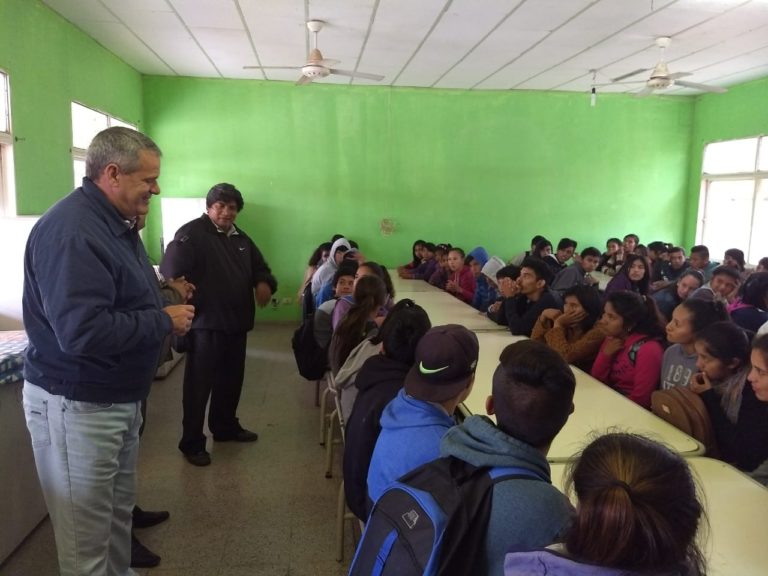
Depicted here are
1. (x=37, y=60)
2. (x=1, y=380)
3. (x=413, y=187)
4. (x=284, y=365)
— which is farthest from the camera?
(x=413, y=187)

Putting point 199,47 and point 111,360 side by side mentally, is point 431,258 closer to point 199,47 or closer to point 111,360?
point 199,47

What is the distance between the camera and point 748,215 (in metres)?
7.00

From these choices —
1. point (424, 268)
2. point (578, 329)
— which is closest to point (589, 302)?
point (578, 329)

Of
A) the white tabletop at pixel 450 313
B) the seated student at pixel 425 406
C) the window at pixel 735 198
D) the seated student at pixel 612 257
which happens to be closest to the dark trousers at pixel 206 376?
the white tabletop at pixel 450 313

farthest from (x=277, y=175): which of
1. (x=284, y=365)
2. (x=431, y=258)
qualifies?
(x=284, y=365)

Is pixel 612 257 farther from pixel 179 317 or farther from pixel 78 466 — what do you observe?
pixel 78 466

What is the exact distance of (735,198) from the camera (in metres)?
7.25

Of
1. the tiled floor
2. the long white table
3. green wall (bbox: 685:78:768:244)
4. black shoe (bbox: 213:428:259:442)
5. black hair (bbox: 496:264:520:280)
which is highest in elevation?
green wall (bbox: 685:78:768:244)

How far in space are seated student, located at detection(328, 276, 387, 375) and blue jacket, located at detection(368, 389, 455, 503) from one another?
1.10m

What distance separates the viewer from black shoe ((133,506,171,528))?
8.27ft

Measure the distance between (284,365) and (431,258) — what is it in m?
2.51

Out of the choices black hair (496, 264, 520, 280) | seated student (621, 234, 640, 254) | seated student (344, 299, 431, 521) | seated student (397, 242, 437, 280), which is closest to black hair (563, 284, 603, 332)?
black hair (496, 264, 520, 280)

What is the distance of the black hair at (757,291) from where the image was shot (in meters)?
3.50

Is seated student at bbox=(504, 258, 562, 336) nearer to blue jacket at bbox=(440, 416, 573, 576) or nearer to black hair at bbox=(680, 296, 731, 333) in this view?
black hair at bbox=(680, 296, 731, 333)
